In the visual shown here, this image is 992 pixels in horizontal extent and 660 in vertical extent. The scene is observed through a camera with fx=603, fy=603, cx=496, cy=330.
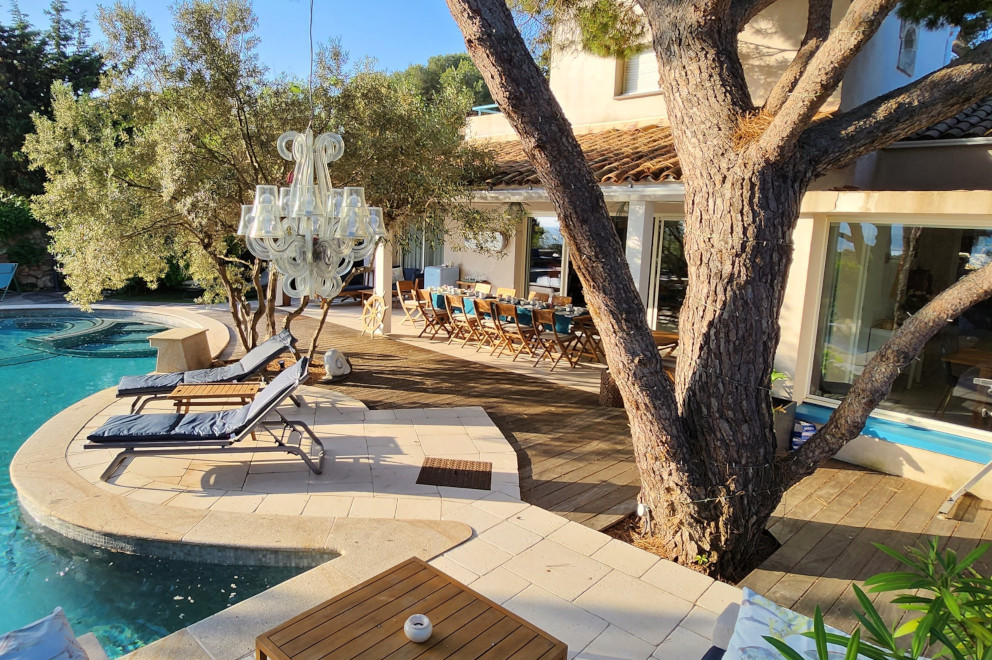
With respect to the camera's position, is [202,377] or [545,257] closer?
[202,377]

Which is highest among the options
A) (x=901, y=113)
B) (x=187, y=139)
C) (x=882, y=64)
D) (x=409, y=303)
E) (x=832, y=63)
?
(x=882, y=64)

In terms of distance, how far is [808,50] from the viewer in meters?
5.07

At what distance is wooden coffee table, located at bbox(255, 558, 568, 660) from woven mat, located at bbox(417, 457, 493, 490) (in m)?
2.54

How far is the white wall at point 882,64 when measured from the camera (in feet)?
27.9

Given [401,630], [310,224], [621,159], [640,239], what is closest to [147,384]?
[310,224]

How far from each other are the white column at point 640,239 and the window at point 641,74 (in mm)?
3510

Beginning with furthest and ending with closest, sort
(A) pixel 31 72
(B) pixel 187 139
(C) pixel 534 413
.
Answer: (A) pixel 31 72
(C) pixel 534 413
(B) pixel 187 139

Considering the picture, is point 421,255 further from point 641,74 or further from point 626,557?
point 626,557

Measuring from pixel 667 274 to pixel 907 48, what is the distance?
5320 millimetres

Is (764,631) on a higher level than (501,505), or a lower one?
higher

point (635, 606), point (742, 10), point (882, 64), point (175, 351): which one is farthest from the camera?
point (882, 64)

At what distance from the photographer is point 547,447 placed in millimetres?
6961

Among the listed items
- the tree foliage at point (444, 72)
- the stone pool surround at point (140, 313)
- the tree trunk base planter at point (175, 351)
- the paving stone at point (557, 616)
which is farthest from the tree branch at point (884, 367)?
the tree foliage at point (444, 72)

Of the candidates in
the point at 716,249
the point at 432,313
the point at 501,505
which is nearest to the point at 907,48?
the point at 716,249
